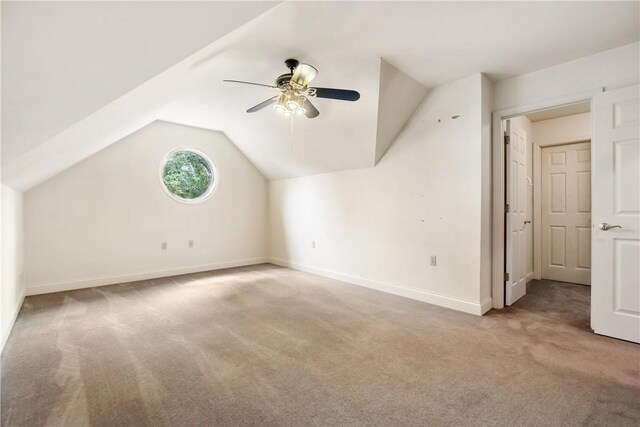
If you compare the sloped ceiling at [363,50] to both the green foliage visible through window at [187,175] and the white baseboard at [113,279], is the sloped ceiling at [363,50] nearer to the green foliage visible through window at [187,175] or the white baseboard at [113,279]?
the green foliage visible through window at [187,175]

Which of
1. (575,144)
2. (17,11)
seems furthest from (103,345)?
(575,144)

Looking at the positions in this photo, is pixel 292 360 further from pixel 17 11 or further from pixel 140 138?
pixel 140 138

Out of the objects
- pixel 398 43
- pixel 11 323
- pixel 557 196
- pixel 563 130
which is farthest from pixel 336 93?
pixel 557 196

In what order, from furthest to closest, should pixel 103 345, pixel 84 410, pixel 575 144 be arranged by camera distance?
pixel 575 144
pixel 103 345
pixel 84 410

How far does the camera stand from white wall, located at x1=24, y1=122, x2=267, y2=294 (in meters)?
3.74

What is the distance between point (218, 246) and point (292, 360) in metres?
3.69

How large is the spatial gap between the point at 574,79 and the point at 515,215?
1416mm

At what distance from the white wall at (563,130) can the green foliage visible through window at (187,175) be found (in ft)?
18.0

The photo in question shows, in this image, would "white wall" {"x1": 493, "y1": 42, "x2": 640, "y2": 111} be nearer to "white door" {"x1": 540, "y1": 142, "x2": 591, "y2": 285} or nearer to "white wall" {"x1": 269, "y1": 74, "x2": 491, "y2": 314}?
"white wall" {"x1": 269, "y1": 74, "x2": 491, "y2": 314}

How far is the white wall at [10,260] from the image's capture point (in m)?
2.36

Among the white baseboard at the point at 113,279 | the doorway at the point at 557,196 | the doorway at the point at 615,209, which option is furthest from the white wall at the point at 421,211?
the white baseboard at the point at 113,279

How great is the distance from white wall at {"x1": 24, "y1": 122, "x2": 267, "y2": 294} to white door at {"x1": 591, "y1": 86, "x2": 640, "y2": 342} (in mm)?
4993

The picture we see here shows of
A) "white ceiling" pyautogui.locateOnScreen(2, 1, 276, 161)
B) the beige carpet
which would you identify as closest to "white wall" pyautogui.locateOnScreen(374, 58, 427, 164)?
"white ceiling" pyautogui.locateOnScreen(2, 1, 276, 161)

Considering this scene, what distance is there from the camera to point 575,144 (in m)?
4.16
